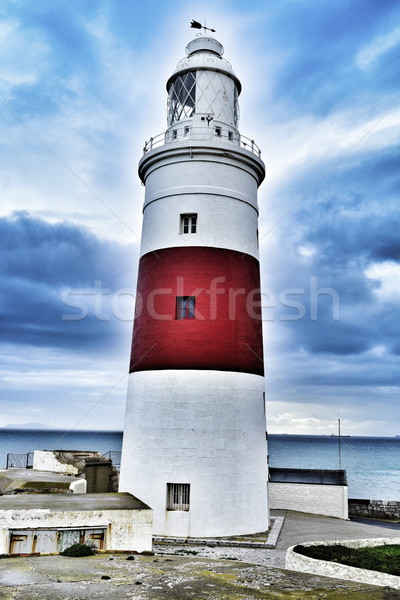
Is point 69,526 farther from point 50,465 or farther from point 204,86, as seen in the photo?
point 204,86

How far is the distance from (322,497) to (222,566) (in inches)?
521

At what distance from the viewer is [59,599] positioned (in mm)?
8211

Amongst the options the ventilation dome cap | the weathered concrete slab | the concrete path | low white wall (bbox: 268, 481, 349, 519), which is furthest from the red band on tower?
the ventilation dome cap

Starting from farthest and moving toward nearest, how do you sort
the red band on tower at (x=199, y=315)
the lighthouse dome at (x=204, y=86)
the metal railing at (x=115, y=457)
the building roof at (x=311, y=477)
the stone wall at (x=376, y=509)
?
1. the metal railing at (x=115, y=457)
2. the stone wall at (x=376, y=509)
3. the building roof at (x=311, y=477)
4. the lighthouse dome at (x=204, y=86)
5. the red band on tower at (x=199, y=315)

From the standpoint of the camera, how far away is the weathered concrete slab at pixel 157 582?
28.8 ft

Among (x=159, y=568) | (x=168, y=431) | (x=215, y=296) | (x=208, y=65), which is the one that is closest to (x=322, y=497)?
(x=168, y=431)

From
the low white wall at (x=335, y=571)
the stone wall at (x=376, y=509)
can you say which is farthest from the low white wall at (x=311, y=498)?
the low white wall at (x=335, y=571)

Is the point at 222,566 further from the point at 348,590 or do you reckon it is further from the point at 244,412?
the point at 244,412

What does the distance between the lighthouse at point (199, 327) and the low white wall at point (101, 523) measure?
3.00m

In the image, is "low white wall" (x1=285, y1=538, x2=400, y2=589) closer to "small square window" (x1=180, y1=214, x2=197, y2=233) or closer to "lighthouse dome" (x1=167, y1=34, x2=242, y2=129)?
"small square window" (x1=180, y1=214, x2=197, y2=233)

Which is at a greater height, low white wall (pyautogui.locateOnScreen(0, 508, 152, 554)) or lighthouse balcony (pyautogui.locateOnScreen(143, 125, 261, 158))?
lighthouse balcony (pyautogui.locateOnScreen(143, 125, 261, 158))

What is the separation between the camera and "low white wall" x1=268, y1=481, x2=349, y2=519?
77.5 feet

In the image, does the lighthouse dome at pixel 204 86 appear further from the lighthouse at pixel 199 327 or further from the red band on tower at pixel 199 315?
the red band on tower at pixel 199 315

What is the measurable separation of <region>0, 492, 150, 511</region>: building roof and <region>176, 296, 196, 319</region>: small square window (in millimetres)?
6522
